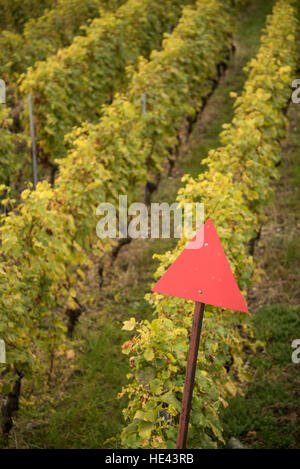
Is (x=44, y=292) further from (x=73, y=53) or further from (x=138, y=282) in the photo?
(x=73, y=53)

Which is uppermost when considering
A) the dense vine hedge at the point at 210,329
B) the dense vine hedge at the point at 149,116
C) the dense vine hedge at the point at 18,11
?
the dense vine hedge at the point at 18,11

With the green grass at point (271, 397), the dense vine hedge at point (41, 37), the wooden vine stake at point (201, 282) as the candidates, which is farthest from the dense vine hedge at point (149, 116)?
the wooden vine stake at point (201, 282)

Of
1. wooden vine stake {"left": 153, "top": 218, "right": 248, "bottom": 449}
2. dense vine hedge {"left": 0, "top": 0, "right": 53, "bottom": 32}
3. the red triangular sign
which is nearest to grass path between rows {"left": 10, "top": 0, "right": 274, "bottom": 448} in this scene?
wooden vine stake {"left": 153, "top": 218, "right": 248, "bottom": 449}

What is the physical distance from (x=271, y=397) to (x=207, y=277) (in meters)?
3.79

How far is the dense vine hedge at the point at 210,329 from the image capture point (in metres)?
2.68

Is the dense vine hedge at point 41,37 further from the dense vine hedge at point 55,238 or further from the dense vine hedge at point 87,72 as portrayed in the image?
the dense vine hedge at point 55,238

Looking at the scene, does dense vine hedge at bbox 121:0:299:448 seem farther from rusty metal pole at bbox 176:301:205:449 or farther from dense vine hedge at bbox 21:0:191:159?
dense vine hedge at bbox 21:0:191:159

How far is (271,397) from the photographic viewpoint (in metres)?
5.05

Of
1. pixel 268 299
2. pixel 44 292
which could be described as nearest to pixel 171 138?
pixel 268 299

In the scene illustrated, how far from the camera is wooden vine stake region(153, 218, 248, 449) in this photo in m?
Result: 1.89

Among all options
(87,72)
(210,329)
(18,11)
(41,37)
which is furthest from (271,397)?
(18,11)

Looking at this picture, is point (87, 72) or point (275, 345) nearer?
point (275, 345)

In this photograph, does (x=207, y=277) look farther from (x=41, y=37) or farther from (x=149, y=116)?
(x=41, y=37)

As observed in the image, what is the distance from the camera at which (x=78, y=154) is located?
6.01 meters
